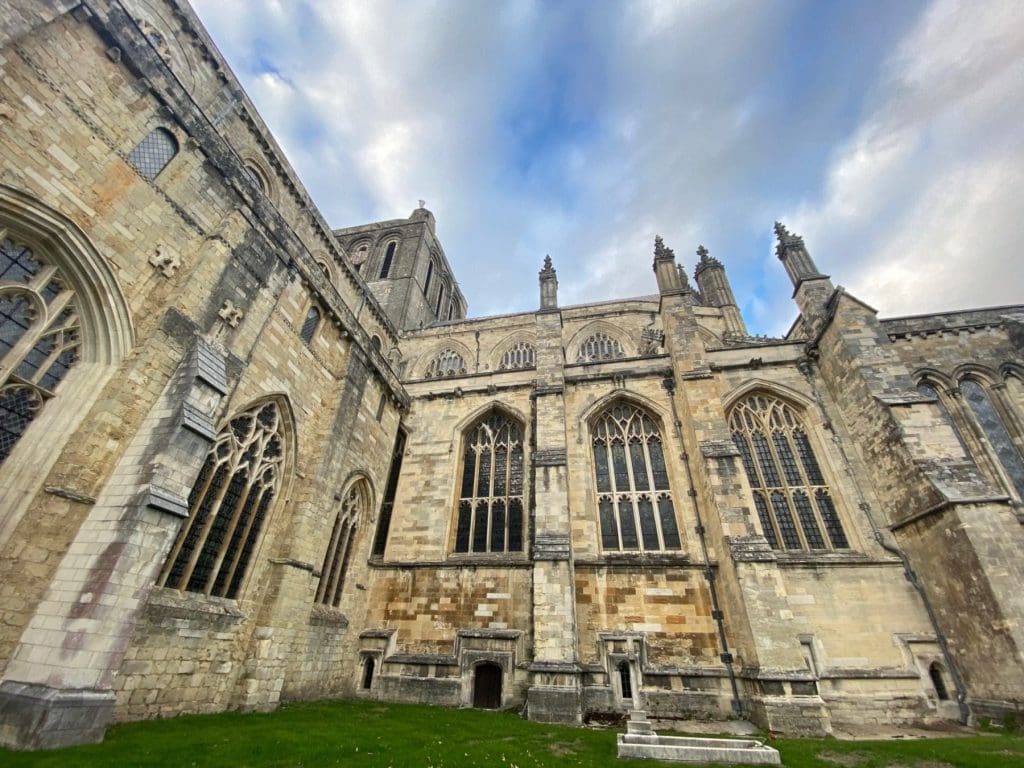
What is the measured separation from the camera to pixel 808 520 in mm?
11484

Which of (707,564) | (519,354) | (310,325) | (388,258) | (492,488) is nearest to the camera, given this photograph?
(707,564)

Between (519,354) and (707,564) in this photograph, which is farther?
(519,354)

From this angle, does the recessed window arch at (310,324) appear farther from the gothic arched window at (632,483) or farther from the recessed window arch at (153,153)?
the gothic arched window at (632,483)

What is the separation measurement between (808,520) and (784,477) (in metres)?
1.26

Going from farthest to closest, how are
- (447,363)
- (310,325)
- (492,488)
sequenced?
(447,363) → (492,488) → (310,325)

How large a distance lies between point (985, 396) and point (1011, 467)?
2250mm

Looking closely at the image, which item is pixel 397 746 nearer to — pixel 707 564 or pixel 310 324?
pixel 707 564

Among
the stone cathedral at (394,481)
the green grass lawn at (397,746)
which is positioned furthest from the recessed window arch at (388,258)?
the green grass lawn at (397,746)

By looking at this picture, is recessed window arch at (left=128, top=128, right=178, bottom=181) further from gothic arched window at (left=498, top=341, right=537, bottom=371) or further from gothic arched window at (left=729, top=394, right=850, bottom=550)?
gothic arched window at (left=498, top=341, right=537, bottom=371)

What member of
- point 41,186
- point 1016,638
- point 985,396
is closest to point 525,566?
point 1016,638

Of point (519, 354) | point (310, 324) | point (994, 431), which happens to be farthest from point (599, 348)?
point (310, 324)

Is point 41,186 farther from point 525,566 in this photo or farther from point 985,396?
point 985,396

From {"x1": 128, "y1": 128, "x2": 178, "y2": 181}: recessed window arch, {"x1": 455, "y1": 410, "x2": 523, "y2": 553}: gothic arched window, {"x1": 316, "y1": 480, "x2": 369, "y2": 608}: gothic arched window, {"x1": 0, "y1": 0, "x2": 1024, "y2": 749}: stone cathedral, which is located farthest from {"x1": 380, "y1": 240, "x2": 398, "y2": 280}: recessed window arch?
{"x1": 128, "y1": 128, "x2": 178, "y2": 181}: recessed window arch

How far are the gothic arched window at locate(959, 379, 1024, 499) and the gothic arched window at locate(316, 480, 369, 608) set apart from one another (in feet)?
59.2
